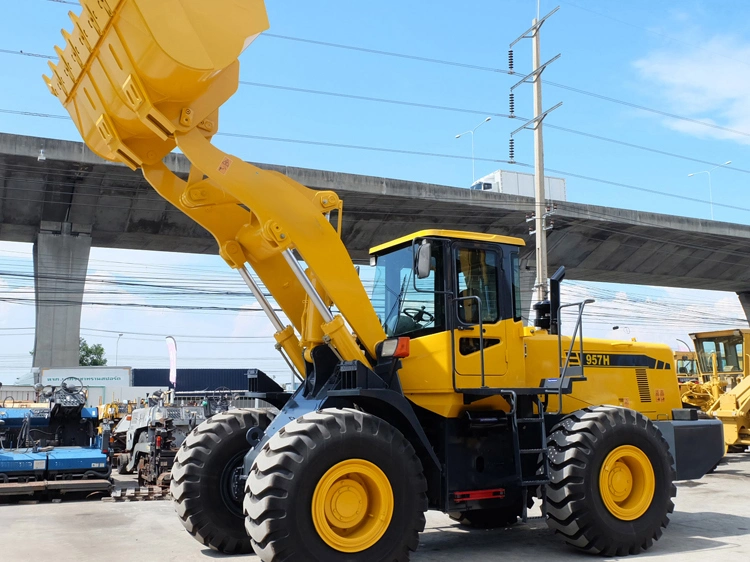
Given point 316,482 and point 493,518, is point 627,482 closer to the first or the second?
point 493,518

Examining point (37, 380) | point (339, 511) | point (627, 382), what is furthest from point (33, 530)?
point (37, 380)

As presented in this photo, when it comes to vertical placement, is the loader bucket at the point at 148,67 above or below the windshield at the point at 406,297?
above

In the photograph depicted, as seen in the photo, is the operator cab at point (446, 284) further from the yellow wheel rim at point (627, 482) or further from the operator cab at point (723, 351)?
the operator cab at point (723, 351)

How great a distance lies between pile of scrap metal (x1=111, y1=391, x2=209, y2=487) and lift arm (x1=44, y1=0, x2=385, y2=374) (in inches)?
345

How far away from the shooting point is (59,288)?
27969 millimetres

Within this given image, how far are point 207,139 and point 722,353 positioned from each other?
1753 cm

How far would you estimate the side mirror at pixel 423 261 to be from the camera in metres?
7.18

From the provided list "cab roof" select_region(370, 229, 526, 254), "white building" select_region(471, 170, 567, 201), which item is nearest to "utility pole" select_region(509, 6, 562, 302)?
"cab roof" select_region(370, 229, 526, 254)

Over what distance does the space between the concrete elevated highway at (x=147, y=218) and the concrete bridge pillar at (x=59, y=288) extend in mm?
36

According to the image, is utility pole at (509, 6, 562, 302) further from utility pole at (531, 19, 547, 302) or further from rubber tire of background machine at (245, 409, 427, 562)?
rubber tire of background machine at (245, 409, 427, 562)

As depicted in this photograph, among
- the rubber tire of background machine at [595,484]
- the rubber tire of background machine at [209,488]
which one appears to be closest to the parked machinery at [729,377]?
the rubber tire of background machine at [595,484]

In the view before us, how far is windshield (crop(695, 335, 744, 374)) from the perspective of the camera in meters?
20.1

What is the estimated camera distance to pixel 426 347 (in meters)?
7.68

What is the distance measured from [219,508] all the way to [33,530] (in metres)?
3.62
